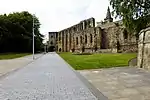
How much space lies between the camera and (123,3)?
99.3ft

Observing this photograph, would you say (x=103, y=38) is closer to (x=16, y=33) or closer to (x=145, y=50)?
(x=16, y=33)

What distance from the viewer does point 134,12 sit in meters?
30.0

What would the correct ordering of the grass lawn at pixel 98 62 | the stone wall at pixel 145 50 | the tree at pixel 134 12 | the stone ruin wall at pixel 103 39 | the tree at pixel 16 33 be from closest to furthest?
the stone wall at pixel 145 50 < the grass lawn at pixel 98 62 < the tree at pixel 134 12 < the stone ruin wall at pixel 103 39 < the tree at pixel 16 33

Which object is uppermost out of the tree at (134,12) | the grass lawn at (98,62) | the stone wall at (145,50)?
the tree at (134,12)

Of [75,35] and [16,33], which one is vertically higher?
[16,33]

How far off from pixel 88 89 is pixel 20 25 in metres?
83.8

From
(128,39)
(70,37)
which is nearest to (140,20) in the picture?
(128,39)

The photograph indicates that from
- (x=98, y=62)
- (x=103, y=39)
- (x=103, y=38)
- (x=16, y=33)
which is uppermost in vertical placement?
Result: (x=16, y=33)

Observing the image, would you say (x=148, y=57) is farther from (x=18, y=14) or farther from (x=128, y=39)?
(x=18, y=14)

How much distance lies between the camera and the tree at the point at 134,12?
29688mm

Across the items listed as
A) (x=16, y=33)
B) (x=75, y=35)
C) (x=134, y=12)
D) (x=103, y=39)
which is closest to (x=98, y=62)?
(x=134, y=12)

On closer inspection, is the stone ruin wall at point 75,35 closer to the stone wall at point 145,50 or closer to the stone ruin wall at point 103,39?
the stone ruin wall at point 103,39

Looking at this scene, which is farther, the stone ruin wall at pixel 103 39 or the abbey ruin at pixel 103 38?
the abbey ruin at pixel 103 38

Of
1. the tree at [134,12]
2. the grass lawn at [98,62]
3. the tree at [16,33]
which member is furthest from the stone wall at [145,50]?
the tree at [16,33]
